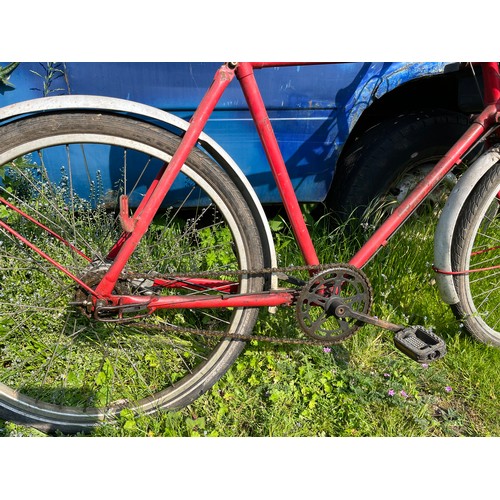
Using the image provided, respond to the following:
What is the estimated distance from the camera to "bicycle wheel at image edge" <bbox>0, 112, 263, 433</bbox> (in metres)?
1.95

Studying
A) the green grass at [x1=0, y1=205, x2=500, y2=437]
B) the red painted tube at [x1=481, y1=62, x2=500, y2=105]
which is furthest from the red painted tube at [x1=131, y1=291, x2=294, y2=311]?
the red painted tube at [x1=481, y1=62, x2=500, y2=105]

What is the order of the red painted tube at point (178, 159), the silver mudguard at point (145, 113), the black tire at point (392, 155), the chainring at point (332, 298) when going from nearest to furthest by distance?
the silver mudguard at point (145, 113)
the red painted tube at point (178, 159)
the chainring at point (332, 298)
the black tire at point (392, 155)

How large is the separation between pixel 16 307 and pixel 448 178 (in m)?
2.55

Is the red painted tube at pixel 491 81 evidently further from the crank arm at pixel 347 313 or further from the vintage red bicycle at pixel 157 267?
the crank arm at pixel 347 313

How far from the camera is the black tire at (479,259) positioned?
86.4 inches

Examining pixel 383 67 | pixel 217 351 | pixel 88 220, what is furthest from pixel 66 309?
pixel 383 67

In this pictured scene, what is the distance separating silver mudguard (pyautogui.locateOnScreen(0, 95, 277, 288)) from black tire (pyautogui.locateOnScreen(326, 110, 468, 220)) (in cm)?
95

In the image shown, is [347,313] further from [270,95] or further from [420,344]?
[270,95]

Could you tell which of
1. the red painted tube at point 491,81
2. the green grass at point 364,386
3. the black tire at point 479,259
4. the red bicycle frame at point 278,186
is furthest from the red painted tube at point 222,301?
the red painted tube at point 491,81

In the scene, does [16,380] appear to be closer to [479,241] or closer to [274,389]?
[274,389]

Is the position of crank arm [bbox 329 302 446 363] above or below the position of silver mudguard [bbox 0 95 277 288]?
below

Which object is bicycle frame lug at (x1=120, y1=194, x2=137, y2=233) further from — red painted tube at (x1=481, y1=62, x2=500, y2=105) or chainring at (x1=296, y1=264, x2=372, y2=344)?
red painted tube at (x1=481, y1=62, x2=500, y2=105)

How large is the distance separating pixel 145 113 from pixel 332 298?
43.4 inches

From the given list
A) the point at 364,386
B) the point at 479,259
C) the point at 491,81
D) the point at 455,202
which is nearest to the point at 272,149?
the point at 455,202
